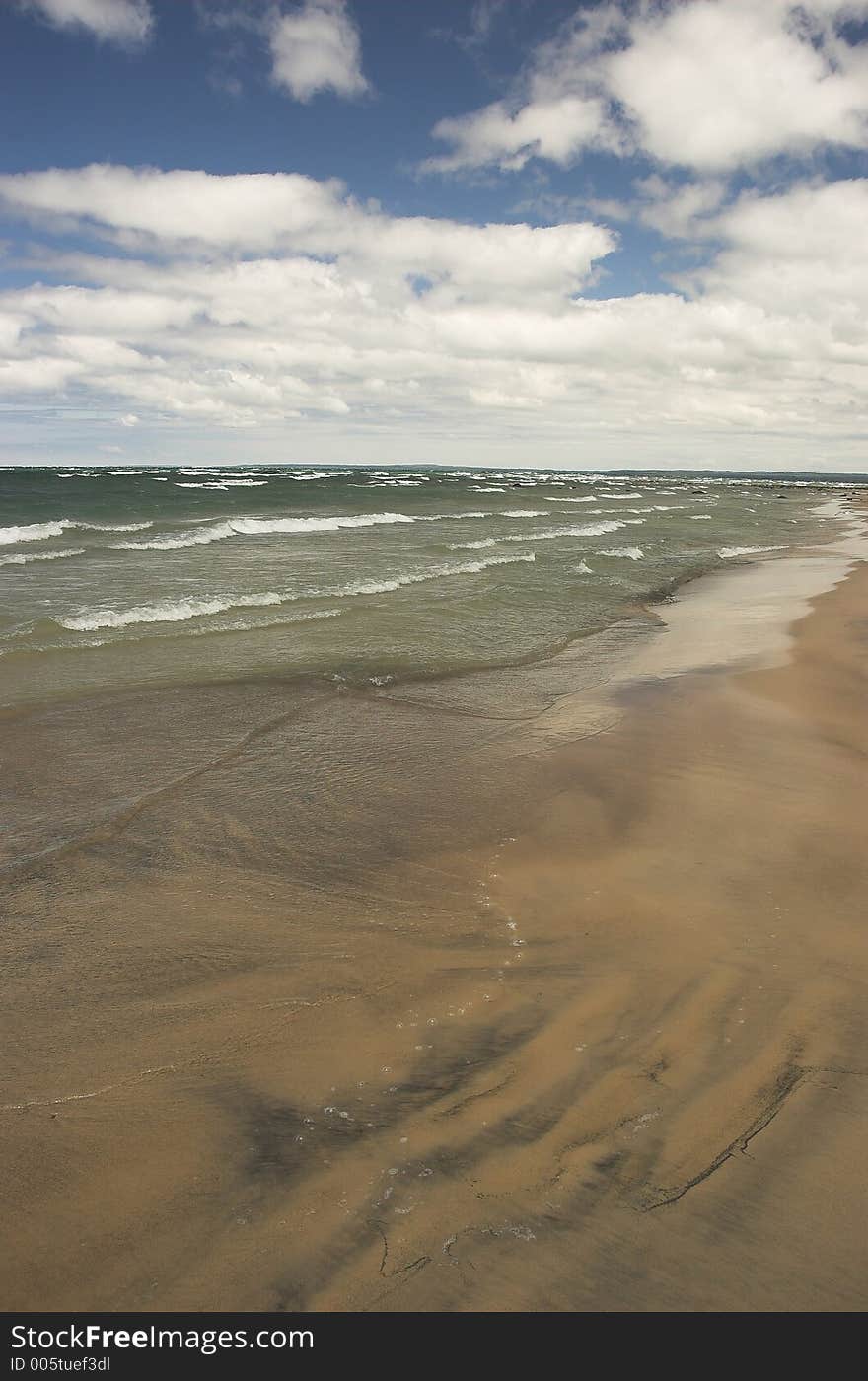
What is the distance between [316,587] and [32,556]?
38.9 feet

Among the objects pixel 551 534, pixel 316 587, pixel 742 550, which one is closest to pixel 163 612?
pixel 316 587

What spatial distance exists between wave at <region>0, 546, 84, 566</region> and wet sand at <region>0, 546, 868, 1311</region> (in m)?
18.9

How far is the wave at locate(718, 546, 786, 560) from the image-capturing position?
96.2 feet

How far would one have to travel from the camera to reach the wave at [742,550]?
29312mm

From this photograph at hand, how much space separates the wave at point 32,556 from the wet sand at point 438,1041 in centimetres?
1891

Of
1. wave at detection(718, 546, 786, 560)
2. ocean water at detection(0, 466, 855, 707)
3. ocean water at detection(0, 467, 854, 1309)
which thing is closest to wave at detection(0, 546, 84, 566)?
ocean water at detection(0, 466, 855, 707)

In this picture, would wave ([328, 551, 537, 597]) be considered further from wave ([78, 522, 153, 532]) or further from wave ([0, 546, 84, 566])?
wave ([78, 522, 153, 532])

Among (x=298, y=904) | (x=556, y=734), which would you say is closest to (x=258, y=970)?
(x=298, y=904)

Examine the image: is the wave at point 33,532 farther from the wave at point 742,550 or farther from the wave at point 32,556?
the wave at point 742,550

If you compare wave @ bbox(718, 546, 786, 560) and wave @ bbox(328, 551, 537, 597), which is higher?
wave @ bbox(718, 546, 786, 560)

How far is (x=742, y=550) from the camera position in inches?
1209

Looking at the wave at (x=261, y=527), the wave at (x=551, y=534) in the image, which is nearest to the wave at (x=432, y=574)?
the wave at (x=551, y=534)
